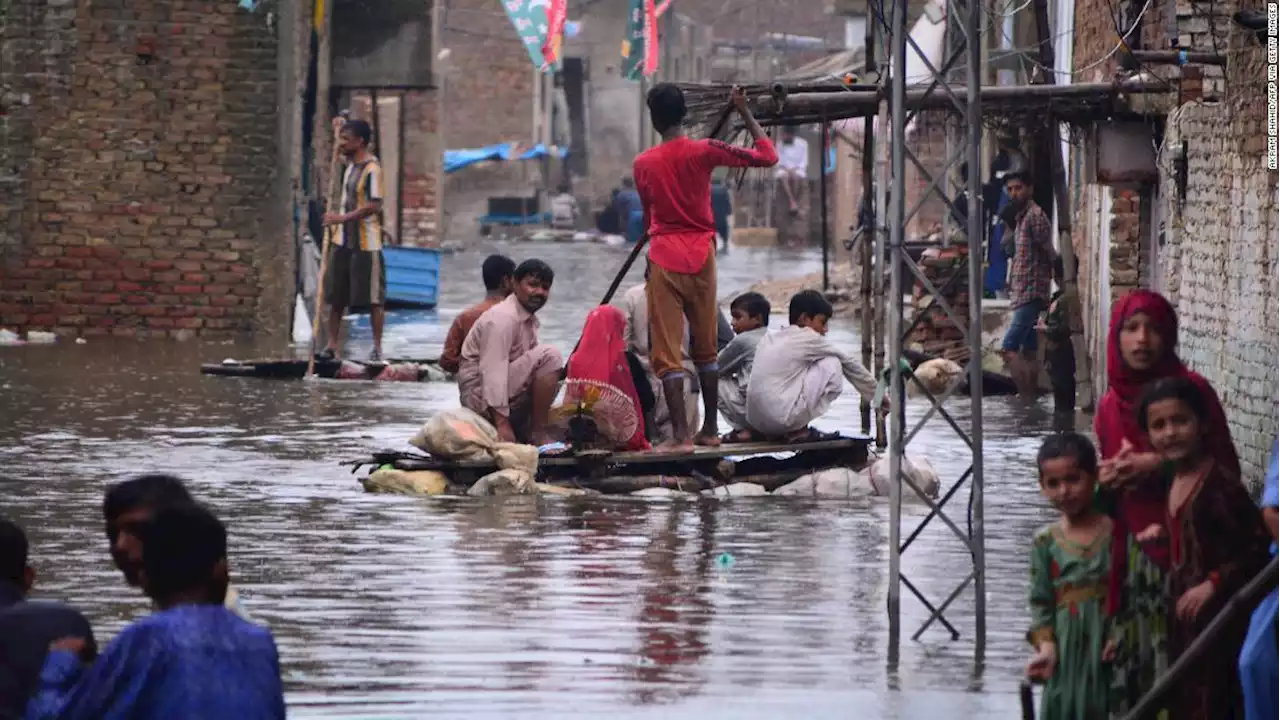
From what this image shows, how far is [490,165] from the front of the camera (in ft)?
169

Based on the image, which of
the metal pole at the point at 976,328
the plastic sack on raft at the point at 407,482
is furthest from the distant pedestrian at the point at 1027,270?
the metal pole at the point at 976,328

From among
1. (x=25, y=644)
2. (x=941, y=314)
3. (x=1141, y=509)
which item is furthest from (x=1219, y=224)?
(x=25, y=644)

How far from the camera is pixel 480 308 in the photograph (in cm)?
1182

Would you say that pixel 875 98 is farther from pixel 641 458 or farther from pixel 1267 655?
pixel 1267 655

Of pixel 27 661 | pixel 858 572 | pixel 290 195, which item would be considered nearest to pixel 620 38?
pixel 290 195

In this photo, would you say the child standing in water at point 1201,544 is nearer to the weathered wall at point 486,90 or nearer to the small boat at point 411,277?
the small boat at point 411,277

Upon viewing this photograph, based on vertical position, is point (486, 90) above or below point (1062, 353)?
above

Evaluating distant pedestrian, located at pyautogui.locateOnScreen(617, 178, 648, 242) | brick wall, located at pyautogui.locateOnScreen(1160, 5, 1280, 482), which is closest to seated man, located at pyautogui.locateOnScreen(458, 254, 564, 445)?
brick wall, located at pyautogui.locateOnScreen(1160, 5, 1280, 482)

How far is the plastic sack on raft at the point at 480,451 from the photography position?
11.0 metres

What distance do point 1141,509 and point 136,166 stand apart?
15.1 meters

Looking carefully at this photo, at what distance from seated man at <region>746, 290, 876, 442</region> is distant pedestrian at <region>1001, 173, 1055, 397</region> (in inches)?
186

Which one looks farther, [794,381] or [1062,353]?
[1062,353]

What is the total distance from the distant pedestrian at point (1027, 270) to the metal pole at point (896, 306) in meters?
8.44

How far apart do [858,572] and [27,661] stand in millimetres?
4903
